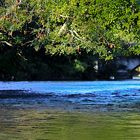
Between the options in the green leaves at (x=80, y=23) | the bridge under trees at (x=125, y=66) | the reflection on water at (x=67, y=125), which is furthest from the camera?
the bridge under trees at (x=125, y=66)

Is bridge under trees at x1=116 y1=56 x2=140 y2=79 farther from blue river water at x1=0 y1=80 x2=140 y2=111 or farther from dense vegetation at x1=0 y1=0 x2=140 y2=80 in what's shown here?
dense vegetation at x1=0 y1=0 x2=140 y2=80

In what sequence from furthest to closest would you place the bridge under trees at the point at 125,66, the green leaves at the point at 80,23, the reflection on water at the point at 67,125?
the bridge under trees at the point at 125,66 < the green leaves at the point at 80,23 < the reflection on water at the point at 67,125

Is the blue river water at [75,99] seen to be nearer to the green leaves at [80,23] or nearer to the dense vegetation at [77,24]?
the dense vegetation at [77,24]

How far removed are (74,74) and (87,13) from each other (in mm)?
63578

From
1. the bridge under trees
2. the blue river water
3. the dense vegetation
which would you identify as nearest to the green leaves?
the dense vegetation

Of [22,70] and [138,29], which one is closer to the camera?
[138,29]

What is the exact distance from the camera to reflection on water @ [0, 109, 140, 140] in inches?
752

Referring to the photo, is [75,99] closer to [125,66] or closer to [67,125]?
[67,125]

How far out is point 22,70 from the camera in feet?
259

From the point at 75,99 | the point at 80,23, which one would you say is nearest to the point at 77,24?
the point at 80,23

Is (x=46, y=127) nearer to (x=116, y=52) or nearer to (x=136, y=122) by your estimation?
(x=136, y=122)

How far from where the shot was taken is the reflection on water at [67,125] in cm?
1909

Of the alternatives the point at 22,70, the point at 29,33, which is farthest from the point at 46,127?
the point at 22,70

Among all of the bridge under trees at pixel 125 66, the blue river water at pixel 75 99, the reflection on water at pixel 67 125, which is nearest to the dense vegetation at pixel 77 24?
the blue river water at pixel 75 99
